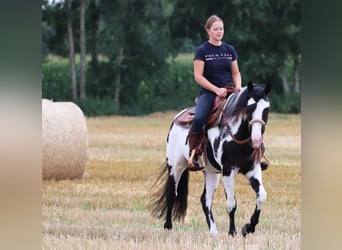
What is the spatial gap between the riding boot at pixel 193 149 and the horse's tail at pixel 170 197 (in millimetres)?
374

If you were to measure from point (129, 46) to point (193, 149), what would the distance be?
10.2 metres

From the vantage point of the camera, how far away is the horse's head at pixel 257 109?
14.3 ft

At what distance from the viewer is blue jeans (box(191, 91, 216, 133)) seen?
4.90 m

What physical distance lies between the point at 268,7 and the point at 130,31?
126 inches

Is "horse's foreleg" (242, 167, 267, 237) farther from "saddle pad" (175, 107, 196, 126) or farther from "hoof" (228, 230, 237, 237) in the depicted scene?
"saddle pad" (175, 107, 196, 126)

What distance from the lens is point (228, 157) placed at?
4.78 meters

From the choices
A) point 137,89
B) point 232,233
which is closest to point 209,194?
point 232,233

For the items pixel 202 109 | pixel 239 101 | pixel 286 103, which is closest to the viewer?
pixel 239 101

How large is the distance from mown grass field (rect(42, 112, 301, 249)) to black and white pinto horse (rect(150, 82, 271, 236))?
117 mm

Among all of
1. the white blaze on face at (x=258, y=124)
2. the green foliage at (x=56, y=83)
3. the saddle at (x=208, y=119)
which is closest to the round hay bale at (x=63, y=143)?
the saddle at (x=208, y=119)

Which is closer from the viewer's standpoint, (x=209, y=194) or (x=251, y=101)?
(x=251, y=101)

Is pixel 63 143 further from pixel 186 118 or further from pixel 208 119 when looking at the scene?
pixel 208 119
